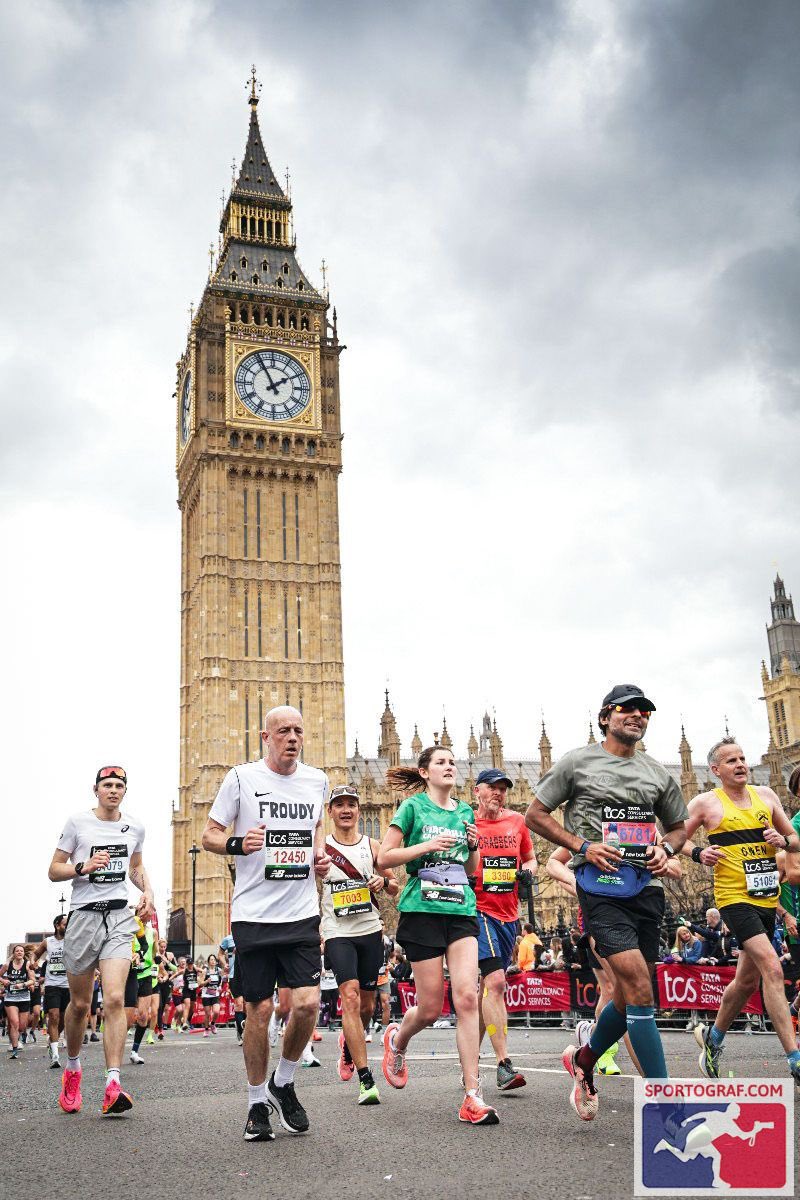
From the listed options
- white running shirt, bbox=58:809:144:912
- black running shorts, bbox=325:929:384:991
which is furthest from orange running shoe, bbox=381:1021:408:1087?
white running shirt, bbox=58:809:144:912

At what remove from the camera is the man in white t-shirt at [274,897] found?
231 inches

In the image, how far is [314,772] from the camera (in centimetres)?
634

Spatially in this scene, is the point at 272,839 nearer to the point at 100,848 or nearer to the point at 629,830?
the point at 629,830

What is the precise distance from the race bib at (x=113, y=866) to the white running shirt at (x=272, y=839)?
1.79 meters

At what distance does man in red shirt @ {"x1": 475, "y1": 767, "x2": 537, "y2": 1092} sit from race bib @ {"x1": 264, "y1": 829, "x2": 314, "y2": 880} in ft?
6.46

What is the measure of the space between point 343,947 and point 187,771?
59262 mm

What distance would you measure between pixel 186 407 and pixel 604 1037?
68122 millimetres

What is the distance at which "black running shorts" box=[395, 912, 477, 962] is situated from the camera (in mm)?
6422

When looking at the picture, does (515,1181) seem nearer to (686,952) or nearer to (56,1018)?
(56,1018)

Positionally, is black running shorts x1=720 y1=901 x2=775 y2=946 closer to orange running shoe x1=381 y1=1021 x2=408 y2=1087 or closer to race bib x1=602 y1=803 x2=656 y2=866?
race bib x1=602 y1=803 x2=656 y2=866

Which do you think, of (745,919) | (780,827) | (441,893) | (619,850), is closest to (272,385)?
(780,827)

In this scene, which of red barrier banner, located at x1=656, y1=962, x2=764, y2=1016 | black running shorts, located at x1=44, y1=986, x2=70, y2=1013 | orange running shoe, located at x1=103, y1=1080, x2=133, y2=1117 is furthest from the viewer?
red barrier banner, located at x1=656, y1=962, x2=764, y2=1016

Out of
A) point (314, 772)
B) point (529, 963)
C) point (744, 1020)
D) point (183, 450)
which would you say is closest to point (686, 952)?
point (744, 1020)

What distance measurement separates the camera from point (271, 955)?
595cm
